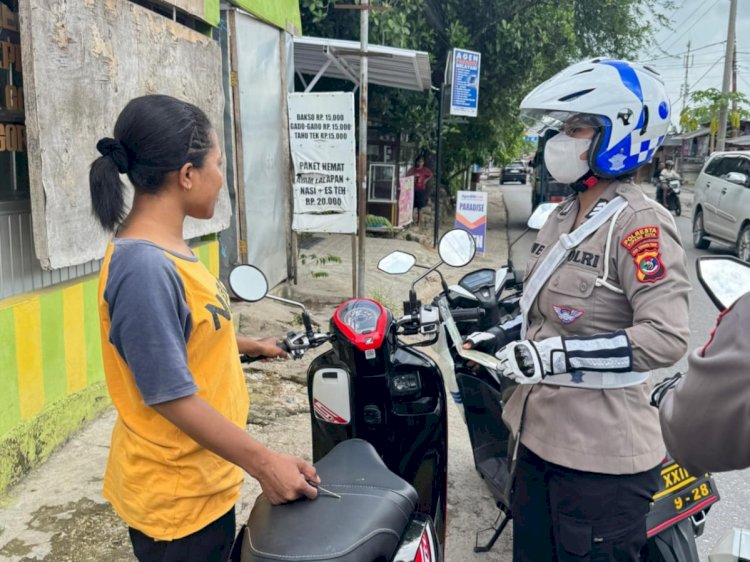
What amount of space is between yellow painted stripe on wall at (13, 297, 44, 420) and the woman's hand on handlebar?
1626 millimetres

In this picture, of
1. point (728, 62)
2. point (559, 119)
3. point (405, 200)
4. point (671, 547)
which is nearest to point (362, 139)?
point (559, 119)

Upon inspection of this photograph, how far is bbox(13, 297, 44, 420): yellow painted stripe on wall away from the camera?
3326 millimetres

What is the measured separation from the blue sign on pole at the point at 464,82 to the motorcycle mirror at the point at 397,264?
8.23 metres

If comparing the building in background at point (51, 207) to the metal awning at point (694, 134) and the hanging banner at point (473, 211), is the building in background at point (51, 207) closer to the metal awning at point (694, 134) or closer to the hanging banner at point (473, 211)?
the hanging banner at point (473, 211)

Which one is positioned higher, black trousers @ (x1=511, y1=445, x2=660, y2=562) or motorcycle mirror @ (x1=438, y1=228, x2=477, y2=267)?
motorcycle mirror @ (x1=438, y1=228, x2=477, y2=267)

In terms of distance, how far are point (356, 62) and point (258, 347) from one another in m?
7.89

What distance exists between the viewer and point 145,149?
1573mm

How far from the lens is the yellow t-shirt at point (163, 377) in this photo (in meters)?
1.47

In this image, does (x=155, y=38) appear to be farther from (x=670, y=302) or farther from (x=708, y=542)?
(x=708, y=542)

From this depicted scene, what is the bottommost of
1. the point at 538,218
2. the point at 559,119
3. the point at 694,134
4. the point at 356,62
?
the point at 538,218

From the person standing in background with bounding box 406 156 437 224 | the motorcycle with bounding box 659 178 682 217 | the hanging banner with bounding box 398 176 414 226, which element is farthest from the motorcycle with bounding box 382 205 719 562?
the motorcycle with bounding box 659 178 682 217

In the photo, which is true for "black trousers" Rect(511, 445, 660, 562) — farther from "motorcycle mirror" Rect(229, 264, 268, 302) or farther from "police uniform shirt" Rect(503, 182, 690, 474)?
"motorcycle mirror" Rect(229, 264, 268, 302)

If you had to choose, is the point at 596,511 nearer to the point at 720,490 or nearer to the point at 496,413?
the point at 496,413

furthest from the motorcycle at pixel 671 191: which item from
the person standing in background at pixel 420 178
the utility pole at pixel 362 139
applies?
the utility pole at pixel 362 139
